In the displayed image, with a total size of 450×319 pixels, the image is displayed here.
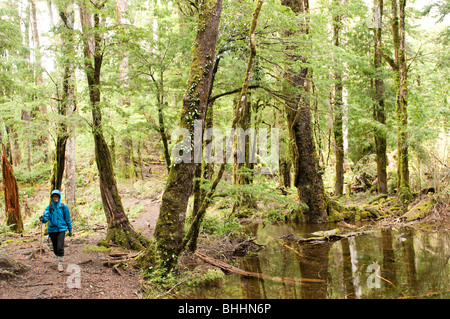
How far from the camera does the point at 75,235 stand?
950 centimetres

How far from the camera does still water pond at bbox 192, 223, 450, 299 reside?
5164 millimetres

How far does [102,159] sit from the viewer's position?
26.2 ft

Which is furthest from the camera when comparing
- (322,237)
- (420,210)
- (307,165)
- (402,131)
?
(307,165)

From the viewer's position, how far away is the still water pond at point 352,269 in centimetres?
516

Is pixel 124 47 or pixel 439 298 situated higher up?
pixel 124 47

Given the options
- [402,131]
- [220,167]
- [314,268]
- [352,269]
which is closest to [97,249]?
[220,167]

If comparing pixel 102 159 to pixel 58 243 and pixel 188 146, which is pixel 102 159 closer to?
pixel 58 243

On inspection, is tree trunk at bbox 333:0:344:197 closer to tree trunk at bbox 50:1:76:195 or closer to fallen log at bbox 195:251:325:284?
fallen log at bbox 195:251:325:284

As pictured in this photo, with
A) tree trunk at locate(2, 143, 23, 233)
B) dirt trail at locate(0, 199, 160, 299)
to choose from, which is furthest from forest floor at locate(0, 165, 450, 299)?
tree trunk at locate(2, 143, 23, 233)

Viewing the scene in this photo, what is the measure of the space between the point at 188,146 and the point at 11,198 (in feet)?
22.9

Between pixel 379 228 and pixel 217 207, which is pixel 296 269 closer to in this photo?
pixel 379 228

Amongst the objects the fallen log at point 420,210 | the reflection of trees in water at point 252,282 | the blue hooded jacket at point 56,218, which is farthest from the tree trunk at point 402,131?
the blue hooded jacket at point 56,218

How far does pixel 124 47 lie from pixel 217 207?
8716mm
